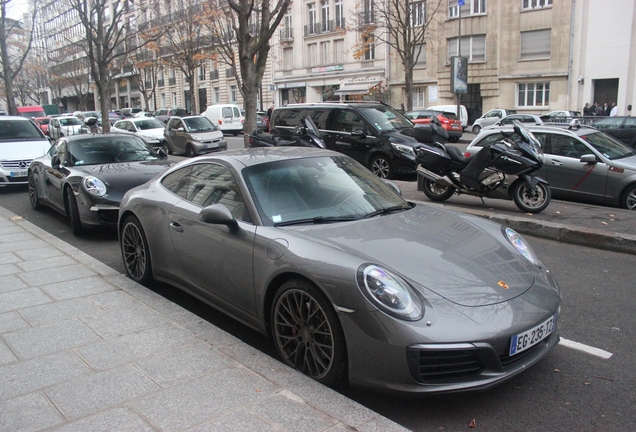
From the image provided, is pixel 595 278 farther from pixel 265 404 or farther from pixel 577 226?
pixel 265 404

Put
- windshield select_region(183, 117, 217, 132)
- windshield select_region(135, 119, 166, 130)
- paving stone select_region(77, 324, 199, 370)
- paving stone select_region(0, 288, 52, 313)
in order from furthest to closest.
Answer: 1. windshield select_region(135, 119, 166, 130)
2. windshield select_region(183, 117, 217, 132)
3. paving stone select_region(0, 288, 52, 313)
4. paving stone select_region(77, 324, 199, 370)

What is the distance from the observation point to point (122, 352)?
144 inches

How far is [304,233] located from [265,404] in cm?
122

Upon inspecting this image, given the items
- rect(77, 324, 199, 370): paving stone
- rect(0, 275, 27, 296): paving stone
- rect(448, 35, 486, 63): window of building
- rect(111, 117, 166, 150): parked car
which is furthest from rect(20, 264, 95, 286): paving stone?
rect(448, 35, 486, 63): window of building

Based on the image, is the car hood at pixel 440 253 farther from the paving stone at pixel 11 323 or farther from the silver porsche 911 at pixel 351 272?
the paving stone at pixel 11 323

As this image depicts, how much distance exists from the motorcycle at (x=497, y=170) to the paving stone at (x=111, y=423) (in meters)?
6.99

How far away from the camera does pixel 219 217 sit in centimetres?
395

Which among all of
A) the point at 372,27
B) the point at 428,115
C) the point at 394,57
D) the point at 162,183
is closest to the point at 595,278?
the point at 162,183

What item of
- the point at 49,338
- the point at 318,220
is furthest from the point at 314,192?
the point at 49,338

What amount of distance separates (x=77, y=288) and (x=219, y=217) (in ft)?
6.43

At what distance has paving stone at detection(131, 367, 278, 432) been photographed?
2805 mm

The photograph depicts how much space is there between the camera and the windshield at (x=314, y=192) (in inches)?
161

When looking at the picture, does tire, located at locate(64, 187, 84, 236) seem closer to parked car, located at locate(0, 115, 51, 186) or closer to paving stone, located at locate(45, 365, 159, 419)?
paving stone, located at locate(45, 365, 159, 419)

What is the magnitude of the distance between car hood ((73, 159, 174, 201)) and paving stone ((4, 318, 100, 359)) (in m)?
3.56
